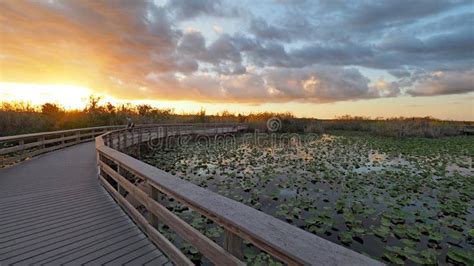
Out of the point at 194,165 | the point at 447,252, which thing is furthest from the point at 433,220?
the point at 194,165

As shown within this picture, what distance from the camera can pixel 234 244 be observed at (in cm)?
181

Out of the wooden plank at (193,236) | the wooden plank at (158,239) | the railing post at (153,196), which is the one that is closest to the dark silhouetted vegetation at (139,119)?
the wooden plank at (158,239)

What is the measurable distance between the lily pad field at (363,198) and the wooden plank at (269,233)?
1.72 m

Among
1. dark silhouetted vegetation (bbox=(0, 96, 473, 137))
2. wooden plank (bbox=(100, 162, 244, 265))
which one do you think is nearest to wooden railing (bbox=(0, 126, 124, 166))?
dark silhouetted vegetation (bbox=(0, 96, 473, 137))

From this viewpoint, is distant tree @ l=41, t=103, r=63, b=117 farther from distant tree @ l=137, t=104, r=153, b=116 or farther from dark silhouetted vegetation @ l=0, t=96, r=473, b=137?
distant tree @ l=137, t=104, r=153, b=116

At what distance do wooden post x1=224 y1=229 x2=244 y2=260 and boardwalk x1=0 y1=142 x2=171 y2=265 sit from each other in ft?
4.05

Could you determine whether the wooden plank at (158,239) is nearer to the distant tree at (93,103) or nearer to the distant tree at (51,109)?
the distant tree at (51,109)

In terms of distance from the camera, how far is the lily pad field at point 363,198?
395 cm

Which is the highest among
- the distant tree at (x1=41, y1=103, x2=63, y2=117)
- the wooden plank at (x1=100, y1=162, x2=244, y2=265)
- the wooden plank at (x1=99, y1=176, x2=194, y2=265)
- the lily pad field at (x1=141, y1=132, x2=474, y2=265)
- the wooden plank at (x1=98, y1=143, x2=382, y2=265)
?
the distant tree at (x1=41, y1=103, x2=63, y2=117)

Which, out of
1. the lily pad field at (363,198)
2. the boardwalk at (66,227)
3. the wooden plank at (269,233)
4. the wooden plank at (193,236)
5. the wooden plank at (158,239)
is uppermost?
the wooden plank at (269,233)

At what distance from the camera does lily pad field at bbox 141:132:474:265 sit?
395 cm

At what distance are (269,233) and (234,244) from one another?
42 cm

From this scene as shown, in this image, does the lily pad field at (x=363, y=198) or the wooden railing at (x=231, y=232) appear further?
the lily pad field at (x=363, y=198)

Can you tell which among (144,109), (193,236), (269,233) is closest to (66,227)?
(193,236)
